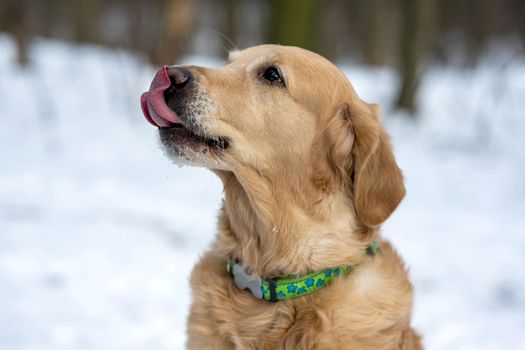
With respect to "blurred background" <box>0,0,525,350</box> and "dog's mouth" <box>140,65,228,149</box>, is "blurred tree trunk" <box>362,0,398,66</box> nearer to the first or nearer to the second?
"blurred background" <box>0,0,525,350</box>

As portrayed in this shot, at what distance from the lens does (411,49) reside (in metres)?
12.2

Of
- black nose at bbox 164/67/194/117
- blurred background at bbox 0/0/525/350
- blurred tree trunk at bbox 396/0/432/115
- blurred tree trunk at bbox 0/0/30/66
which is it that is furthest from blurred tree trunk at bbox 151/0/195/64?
black nose at bbox 164/67/194/117

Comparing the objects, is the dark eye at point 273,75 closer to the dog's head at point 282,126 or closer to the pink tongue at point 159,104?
the dog's head at point 282,126

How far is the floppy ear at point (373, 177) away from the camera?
2725 mm

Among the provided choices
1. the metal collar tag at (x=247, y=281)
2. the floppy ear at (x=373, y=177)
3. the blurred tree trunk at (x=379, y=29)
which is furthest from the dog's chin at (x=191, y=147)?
the blurred tree trunk at (x=379, y=29)

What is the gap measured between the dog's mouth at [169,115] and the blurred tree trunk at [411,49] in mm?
10221

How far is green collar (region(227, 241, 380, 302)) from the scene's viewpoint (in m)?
2.71

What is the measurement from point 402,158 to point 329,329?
7494 mm

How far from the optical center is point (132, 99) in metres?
10.8

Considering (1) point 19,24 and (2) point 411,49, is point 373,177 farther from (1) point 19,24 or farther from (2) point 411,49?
(1) point 19,24

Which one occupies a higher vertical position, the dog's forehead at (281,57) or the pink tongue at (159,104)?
the dog's forehead at (281,57)

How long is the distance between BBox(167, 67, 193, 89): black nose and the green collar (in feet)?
2.97

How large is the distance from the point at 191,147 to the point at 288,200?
528 millimetres

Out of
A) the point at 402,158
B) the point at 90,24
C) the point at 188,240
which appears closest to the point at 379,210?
the point at 188,240
